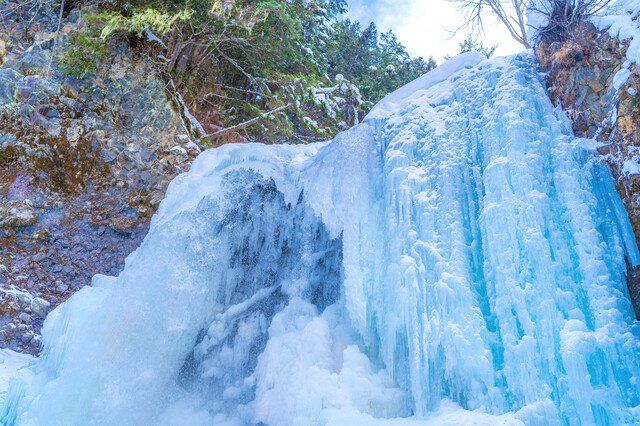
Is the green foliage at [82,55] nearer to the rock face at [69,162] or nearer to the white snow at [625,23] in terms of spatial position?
the rock face at [69,162]

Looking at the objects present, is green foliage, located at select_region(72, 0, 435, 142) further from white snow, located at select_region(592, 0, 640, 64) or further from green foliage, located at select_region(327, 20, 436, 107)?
white snow, located at select_region(592, 0, 640, 64)

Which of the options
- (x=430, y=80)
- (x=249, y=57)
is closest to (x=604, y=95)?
(x=430, y=80)

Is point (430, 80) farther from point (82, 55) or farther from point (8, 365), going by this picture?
point (8, 365)

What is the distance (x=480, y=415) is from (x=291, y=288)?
7.22 feet

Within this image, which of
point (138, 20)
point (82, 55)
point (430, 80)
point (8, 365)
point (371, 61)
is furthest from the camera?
point (371, 61)

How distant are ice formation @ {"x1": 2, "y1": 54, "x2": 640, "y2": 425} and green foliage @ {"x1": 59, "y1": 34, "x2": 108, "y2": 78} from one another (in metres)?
2.45

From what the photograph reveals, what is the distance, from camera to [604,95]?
392 centimetres

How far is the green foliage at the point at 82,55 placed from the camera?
21.4 ft

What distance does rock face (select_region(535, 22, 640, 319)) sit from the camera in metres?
3.50

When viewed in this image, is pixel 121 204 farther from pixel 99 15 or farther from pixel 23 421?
pixel 23 421

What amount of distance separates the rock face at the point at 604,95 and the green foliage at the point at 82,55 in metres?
5.56

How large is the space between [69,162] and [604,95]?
601 centimetres

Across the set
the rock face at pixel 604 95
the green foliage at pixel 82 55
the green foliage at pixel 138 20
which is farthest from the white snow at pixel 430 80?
the green foliage at pixel 82 55

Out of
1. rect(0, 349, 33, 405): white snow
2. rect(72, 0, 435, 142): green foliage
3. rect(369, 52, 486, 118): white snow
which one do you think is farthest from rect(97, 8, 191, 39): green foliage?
rect(0, 349, 33, 405): white snow
